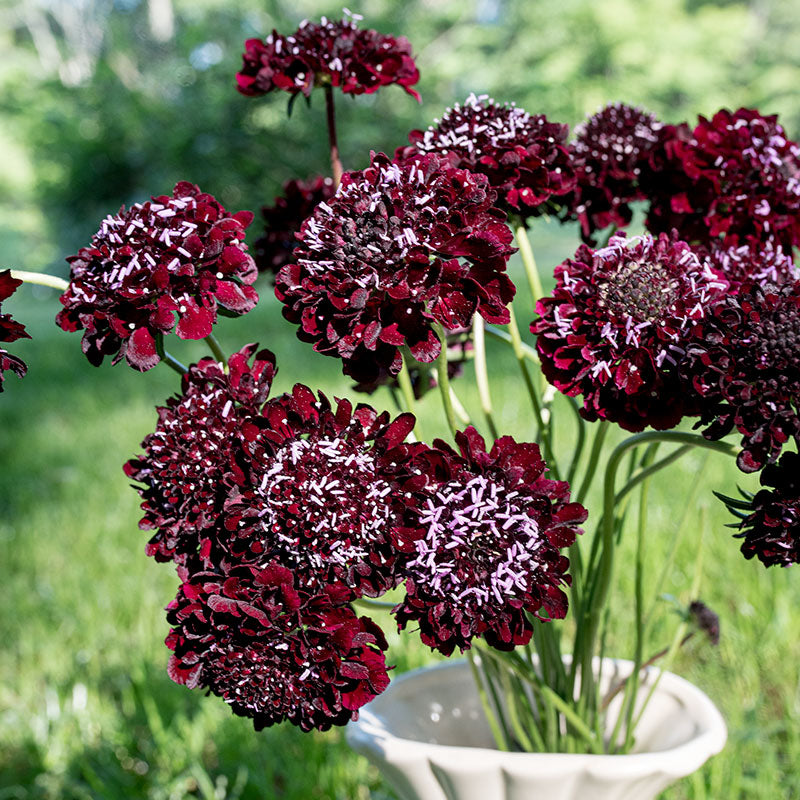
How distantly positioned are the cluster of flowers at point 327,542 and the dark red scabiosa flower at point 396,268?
0.05 m

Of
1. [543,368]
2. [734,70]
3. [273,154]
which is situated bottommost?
[543,368]

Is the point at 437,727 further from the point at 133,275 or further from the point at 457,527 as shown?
the point at 133,275

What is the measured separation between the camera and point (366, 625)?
55 cm

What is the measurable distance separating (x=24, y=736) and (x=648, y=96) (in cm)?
898

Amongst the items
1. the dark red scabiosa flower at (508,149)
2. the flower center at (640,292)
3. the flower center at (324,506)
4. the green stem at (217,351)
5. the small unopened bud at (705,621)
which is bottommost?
the small unopened bud at (705,621)

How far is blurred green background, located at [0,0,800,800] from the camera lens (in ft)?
4.48

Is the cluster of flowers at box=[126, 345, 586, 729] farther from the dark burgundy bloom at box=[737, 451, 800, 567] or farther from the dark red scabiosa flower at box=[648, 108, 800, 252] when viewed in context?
the dark red scabiosa flower at box=[648, 108, 800, 252]

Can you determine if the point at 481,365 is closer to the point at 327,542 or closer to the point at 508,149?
the point at 508,149

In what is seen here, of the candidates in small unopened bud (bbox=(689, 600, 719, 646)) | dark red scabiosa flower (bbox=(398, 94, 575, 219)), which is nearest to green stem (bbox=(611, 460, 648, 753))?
small unopened bud (bbox=(689, 600, 719, 646))

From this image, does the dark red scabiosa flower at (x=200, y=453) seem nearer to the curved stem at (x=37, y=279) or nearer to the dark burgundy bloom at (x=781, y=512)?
the curved stem at (x=37, y=279)

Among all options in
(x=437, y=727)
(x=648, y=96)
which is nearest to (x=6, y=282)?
(x=437, y=727)

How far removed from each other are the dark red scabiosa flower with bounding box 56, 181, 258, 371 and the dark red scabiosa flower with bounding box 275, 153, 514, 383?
50 mm

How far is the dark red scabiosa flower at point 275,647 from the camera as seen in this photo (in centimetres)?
53

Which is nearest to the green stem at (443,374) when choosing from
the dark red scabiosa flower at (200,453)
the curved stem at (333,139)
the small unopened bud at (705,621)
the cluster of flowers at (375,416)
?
the cluster of flowers at (375,416)
